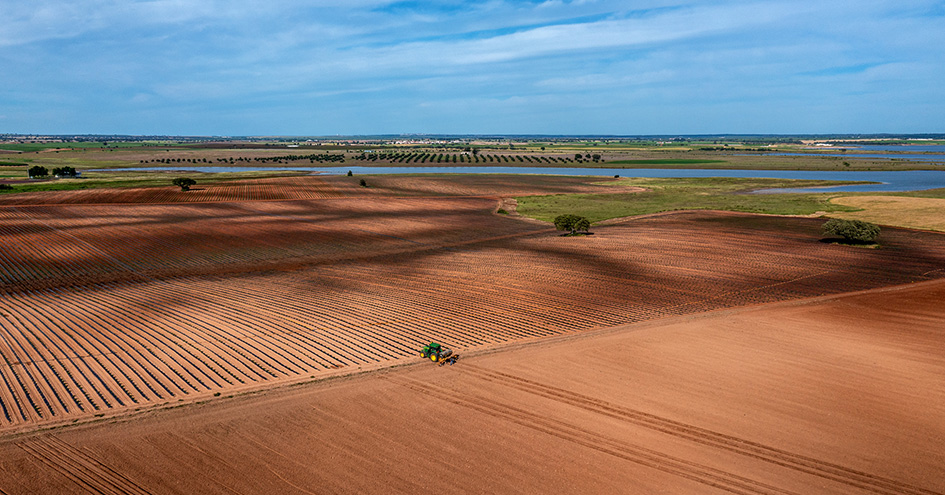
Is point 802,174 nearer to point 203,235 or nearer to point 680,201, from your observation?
point 680,201

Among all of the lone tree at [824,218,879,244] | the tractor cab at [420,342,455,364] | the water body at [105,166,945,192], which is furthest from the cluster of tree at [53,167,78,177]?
the lone tree at [824,218,879,244]

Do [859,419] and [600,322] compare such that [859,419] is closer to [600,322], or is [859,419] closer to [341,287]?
[600,322]

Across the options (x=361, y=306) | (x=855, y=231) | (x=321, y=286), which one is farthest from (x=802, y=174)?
(x=361, y=306)

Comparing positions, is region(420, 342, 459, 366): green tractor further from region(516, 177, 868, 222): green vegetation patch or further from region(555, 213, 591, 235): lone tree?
region(516, 177, 868, 222): green vegetation patch

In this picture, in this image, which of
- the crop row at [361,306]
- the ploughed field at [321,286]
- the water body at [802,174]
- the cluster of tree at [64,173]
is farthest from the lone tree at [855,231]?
the cluster of tree at [64,173]

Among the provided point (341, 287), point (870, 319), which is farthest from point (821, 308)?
point (341, 287)

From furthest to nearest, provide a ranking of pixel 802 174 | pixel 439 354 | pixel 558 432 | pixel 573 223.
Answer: pixel 802 174, pixel 573 223, pixel 439 354, pixel 558 432
